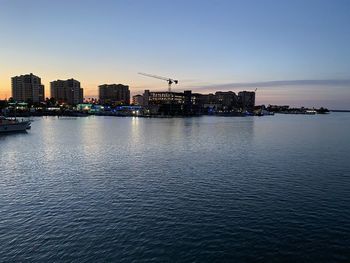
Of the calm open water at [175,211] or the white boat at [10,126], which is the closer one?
the calm open water at [175,211]

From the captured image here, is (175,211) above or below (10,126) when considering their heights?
below

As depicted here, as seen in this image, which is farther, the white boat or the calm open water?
the white boat

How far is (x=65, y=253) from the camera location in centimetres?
1975

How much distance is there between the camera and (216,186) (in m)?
35.2

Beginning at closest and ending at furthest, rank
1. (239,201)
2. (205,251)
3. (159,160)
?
(205,251), (239,201), (159,160)

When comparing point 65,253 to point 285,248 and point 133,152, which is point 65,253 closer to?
point 285,248

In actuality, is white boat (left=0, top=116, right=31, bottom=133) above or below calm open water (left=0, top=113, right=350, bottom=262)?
above

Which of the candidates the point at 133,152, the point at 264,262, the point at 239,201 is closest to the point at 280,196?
the point at 239,201

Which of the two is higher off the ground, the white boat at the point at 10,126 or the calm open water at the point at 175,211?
→ the white boat at the point at 10,126

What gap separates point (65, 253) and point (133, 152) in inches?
1693

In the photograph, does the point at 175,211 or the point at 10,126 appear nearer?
the point at 175,211

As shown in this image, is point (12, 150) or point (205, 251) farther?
point (12, 150)

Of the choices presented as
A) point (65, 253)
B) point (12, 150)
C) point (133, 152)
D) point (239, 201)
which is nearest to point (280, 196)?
point (239, 201)

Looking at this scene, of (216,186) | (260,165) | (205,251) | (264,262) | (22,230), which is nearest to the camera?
(264,262)
